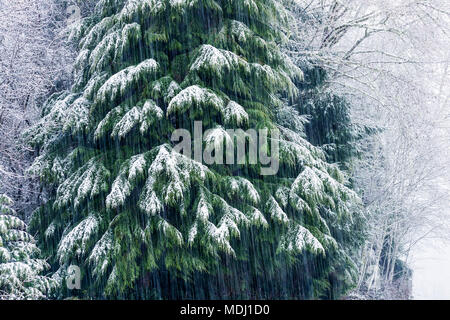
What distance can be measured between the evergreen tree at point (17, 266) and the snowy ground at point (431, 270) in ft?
76.5

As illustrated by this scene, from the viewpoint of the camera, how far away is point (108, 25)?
941 cm

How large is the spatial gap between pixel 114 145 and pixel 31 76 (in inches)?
127

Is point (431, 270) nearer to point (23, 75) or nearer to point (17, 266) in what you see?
point (23, 75)

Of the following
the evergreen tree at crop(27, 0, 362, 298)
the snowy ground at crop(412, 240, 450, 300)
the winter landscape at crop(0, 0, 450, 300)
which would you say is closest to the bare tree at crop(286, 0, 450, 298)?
the winter landscape at crop(0, 0, 450, 300)

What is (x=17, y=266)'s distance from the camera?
283 inches

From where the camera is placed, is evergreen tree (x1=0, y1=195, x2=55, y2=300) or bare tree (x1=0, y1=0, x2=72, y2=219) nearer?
evergreen tree (x1=0, y1=195, x2=55, y2=300)

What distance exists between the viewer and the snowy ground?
2733cm

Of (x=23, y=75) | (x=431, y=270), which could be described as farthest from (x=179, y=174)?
(x=431, y=270)

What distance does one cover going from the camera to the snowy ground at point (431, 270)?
89.7 ft

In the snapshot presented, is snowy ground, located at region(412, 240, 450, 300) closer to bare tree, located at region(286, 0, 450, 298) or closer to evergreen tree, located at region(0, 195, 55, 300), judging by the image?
bare tree, located at region(286, 0, 450, 298)

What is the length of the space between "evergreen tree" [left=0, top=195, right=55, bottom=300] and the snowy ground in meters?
23.3

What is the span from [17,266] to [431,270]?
30.6 m
